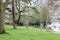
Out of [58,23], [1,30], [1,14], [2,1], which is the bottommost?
[58,23]

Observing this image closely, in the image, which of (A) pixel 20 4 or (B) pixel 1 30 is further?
(A) pixel 20 4

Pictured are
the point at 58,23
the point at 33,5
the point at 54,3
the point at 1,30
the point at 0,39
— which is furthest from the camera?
the point at 58,23

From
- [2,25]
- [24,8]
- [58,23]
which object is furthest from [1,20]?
[58,23]

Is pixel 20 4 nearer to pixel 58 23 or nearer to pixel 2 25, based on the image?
pixel 2 25

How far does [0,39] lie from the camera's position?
42.5 ft

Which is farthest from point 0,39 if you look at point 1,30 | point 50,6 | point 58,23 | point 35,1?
point 58,23

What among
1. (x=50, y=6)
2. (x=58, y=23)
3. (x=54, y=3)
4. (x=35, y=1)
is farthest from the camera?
(x=58, y=23)

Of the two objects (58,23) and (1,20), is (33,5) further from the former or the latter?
(58,23)

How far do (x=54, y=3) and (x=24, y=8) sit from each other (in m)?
4.29

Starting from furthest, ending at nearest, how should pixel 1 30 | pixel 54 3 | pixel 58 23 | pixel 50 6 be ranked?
pixel 58 23 → pixel 50 6 → pixel 54 3 → pixel 1 30

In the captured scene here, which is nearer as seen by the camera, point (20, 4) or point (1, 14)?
point (1, 14)

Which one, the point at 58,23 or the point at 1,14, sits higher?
the point at 1,14

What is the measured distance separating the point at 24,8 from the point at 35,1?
12.8 feet

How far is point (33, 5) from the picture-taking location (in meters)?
25.3
